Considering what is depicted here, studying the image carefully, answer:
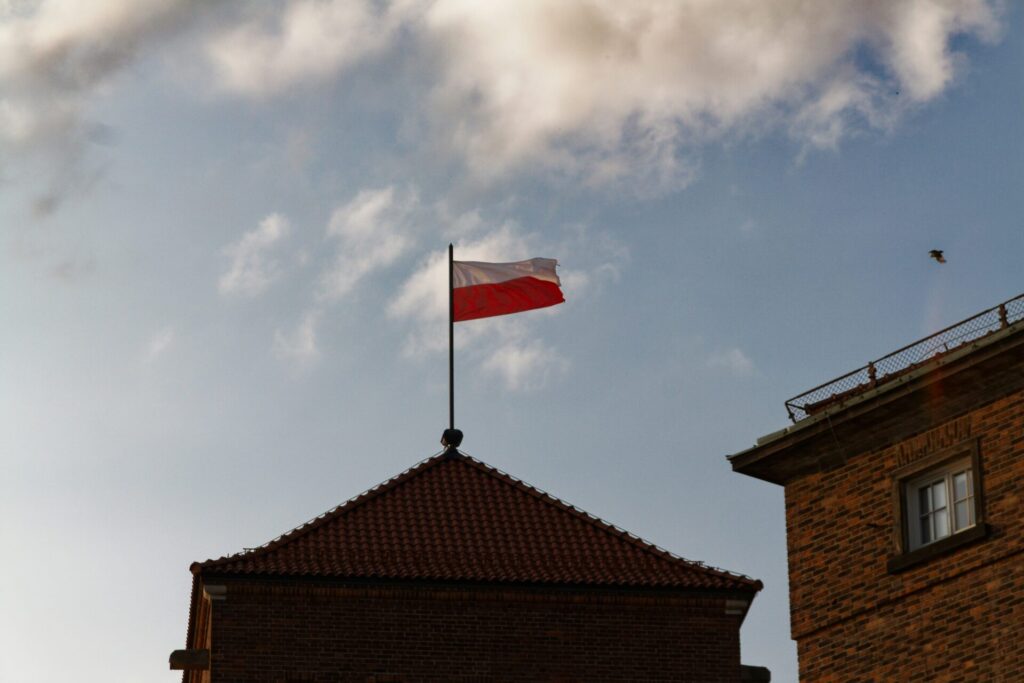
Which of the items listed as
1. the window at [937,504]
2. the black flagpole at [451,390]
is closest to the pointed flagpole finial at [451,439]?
the black flagpole at [451,390]

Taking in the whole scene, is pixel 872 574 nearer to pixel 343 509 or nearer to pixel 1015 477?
pixel 1015 477

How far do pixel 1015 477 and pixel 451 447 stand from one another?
1459 cm

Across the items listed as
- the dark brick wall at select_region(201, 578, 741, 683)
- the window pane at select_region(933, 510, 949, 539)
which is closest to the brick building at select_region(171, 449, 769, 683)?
the dark brick wall at select_region(201, 578, 741, 683)

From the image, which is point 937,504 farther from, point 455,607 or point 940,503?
point 455,607

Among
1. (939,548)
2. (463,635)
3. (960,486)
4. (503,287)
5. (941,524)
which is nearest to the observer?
(939,548)

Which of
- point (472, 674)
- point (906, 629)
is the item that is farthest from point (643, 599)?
point (906, 629)

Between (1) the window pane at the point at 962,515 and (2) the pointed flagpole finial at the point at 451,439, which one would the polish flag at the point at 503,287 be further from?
(1) the window pane at the point at 962,515

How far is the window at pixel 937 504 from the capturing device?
31.0m

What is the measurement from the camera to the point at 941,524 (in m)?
31.7

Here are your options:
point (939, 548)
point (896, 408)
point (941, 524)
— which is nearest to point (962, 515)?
point (941, 524)

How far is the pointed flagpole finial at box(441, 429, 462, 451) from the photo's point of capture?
42.5 meters

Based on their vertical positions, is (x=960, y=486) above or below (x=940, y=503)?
above

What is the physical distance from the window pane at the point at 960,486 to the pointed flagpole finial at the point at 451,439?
43.3 ft

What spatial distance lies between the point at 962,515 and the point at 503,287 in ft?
57.2
